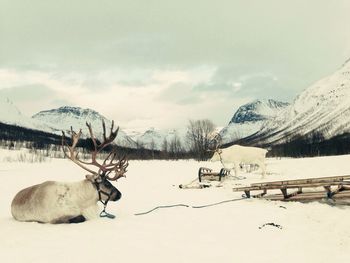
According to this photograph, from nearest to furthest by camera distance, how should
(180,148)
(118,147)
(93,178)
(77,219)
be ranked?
(77,219) < (93,178) < (118,147) < (180,148)


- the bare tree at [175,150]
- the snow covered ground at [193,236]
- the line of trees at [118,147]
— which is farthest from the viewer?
the bare tree at [175,150]

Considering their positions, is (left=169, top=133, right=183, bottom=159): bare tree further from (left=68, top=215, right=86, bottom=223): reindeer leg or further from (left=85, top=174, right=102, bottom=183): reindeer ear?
(left=68, top=215, right=86, bottom=223): reindeer leg

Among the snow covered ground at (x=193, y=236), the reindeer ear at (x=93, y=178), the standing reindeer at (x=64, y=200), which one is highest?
the reindeer ear at (x=93, y=178)

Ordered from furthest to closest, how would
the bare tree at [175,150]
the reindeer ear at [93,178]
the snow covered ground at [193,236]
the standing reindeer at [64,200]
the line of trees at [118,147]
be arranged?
the bare tree at [175,150], the line of trees at [118,147], the reindeer ear at [93,178], the standing reindeer at [64,200], the snow covered ground at [193,236]

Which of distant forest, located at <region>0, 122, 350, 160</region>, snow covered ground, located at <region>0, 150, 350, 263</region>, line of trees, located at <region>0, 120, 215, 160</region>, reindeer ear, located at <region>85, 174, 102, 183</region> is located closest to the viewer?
snow covered ground, located at <region>0, 150, 350, 263</region>

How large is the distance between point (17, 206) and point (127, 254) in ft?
15.9

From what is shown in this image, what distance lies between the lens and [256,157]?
27062 mm

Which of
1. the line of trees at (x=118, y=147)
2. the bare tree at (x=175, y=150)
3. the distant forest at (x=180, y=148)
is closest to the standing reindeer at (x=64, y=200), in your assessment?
the distant forest at (x=180, y=148)

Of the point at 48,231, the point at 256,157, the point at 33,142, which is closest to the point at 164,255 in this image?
the point at 48,231

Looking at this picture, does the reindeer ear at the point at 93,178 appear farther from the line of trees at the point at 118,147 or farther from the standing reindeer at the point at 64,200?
the line of trees at the point at 118,147

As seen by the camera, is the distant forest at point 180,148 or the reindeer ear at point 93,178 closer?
the reindeer ear at point 93,178

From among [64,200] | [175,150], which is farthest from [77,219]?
[175,150]

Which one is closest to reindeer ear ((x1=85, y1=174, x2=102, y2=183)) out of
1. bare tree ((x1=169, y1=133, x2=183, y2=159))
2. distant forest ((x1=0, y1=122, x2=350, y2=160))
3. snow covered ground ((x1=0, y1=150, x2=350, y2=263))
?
snow covered ground ((x1=0, y1=150, x2=350, y2=263))

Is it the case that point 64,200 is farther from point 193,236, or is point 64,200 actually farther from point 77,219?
point 193,236
